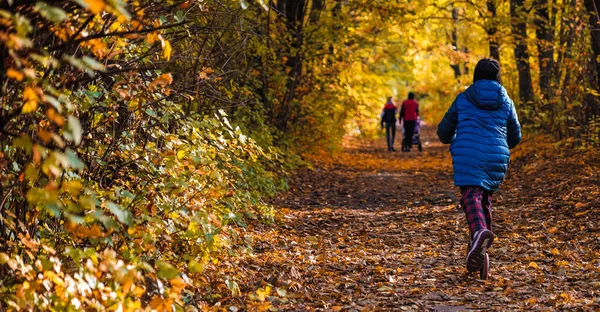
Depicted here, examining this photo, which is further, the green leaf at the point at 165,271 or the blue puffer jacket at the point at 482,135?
the blue puffer jacket at the point at 482,135

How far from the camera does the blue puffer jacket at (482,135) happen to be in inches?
259

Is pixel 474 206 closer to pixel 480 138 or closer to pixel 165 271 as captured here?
pixel 480 138

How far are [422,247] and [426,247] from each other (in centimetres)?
4

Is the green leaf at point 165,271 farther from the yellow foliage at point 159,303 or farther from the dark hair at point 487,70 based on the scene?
the dark hair at point 487,70

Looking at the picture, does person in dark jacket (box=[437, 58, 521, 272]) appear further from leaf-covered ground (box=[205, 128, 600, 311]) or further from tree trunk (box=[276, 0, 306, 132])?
tree trunk (box=[276, 0, 306, 132])

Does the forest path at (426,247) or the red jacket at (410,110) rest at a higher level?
the red jacket at (410,110)

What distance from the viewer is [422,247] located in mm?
8453

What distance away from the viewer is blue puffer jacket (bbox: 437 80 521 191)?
657 centimetres

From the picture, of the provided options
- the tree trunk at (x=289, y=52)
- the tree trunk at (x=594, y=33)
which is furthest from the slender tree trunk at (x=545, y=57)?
the tree trunk at (x=289, y=52)

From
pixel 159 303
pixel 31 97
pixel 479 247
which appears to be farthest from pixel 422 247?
pixel 31 97

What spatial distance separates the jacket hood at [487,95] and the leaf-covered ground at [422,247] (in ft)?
4.89

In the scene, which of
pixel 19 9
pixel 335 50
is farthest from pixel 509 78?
pixel 19 9

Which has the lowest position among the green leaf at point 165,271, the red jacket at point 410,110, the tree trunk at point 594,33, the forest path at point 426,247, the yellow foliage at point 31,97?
the forest path at point 426,247

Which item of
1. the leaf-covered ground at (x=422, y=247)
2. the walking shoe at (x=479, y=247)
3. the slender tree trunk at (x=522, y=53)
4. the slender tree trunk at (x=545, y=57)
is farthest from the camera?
the slender tree trunk at (x=522, y=53)
